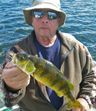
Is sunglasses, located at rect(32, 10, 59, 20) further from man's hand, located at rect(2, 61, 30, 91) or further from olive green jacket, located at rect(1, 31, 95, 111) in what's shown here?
man's hand, located at rect(2, 61, 30, 91)

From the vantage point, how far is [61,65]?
3.17 meters

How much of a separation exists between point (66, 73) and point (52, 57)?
430mm

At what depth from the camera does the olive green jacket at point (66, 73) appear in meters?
3.01

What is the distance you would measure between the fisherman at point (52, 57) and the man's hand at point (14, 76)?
2.04 feet

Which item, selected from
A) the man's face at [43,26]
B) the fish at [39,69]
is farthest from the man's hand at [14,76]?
the man's face at [43,26]

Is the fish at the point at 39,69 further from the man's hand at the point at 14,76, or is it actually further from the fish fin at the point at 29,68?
the man's hand at the point at 14,76

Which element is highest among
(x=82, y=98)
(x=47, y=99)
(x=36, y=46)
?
(x=36, y=46)

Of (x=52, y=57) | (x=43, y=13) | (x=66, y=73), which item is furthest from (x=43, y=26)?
(x=66, y=73)

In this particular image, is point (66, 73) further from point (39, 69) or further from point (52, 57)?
point (39, 69)

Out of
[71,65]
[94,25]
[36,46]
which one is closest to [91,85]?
[71,65]

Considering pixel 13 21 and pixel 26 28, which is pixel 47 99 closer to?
pixel 26 28

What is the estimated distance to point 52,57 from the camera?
3254mm

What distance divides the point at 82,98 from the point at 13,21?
32.8 ft

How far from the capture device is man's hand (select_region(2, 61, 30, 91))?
7.14 ft
